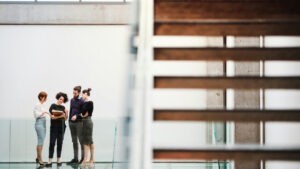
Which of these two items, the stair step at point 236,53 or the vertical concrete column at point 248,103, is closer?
the stair step at point 236,53

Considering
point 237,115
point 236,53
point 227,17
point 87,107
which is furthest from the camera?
point 87,107

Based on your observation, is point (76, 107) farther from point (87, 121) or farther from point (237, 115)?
point (237, 115)

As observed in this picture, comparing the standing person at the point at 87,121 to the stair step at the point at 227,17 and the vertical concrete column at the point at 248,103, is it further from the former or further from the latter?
the stair step at the point at 227,17

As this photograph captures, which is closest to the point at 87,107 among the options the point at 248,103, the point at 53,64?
the point at 248,103

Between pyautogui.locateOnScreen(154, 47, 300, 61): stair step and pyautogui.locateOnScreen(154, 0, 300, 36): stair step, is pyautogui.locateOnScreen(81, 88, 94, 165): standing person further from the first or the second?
pyautogui.locateOnScreen(154, 47, 300, 61): stair step

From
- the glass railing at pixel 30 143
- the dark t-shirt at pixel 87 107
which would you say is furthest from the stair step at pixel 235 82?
the glass railing at pixel 30 143

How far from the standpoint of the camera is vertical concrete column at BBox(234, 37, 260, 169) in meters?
7.87

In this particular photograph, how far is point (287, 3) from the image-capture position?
4.85 metres

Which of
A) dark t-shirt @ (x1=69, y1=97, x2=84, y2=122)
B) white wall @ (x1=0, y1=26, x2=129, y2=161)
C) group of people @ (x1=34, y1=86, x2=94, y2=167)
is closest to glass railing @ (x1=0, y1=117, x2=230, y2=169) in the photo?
white wall @ (x1=0, y1=26, x2=129, y2=161)

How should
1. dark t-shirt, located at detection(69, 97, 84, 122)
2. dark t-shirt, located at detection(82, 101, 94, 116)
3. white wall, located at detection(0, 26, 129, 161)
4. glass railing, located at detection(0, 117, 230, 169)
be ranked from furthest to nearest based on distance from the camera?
1. white wall, located at detection(0, 26, 129, 161)
2. glass railing, located at detection(0, 117, 230, 169)
3. dark t-shirt, located at detection(69, 97, 84, 122)
4. dark t-shirt, located at detection(82, 101, 94, 116)

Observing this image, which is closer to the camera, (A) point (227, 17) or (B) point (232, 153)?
(B) point (232, 153)

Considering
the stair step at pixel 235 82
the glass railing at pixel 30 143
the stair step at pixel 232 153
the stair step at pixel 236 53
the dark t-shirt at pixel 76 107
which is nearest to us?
the stair step at pixel 232 153

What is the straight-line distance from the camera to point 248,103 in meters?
8.12

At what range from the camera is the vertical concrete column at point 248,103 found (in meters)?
7.87
